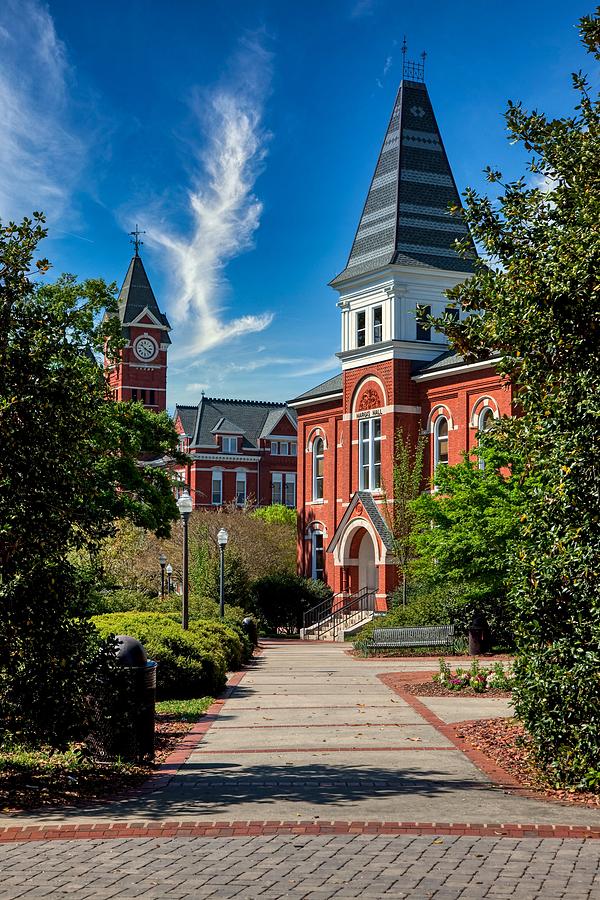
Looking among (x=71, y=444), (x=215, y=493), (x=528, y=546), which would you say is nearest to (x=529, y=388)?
(x=528, y=546)

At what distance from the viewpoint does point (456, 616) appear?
3092cm

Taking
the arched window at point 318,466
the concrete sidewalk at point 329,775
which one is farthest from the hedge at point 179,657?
the arched window at point 318,466

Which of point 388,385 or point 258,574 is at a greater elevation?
point 388,385

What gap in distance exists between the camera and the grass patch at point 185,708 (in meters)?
14.8

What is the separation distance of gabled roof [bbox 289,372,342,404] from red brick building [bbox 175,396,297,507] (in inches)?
1174

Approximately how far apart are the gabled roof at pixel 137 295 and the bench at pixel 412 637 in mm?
62693

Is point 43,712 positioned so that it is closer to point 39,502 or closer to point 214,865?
point 39,502

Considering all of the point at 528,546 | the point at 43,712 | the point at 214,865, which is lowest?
the point at 214,865

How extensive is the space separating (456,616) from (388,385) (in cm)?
1383

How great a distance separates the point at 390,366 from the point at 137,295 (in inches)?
2054

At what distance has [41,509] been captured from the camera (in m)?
9.38

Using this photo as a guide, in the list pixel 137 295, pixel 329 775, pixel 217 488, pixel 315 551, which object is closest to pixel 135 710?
pixel 329 775

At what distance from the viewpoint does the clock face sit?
9081 centimetres

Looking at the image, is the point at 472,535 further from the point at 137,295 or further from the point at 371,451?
the point at 137,295
